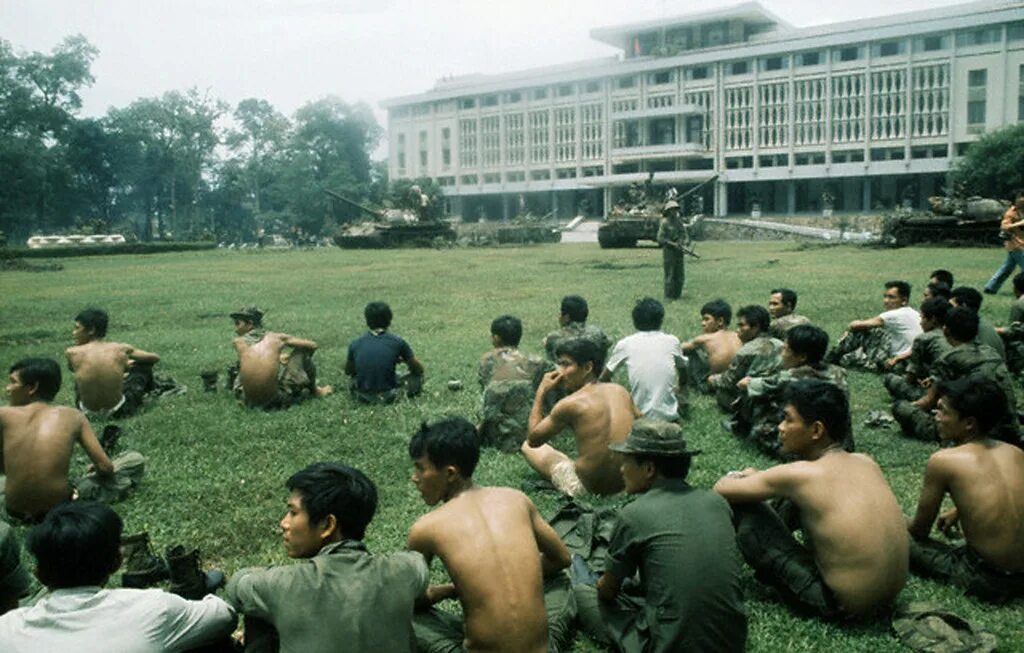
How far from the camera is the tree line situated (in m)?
62.4

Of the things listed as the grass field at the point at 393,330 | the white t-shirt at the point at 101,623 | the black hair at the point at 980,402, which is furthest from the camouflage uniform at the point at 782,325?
the white t-shirt at the point at 101,623

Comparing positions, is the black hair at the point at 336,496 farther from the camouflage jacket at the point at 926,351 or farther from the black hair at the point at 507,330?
the camouflage jacket at the point at 926,351

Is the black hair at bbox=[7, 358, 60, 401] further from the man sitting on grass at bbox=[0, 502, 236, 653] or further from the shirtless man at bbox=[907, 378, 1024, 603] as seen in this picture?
the shirtless man at bbox=[907, 378, 1024, 603]

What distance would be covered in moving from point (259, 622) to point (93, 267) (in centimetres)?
3457

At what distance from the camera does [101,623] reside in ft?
10.5

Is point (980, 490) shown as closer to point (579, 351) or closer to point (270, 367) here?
point (579, 351)

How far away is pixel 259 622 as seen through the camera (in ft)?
11.6

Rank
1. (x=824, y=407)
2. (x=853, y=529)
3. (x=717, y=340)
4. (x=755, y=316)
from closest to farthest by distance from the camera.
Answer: (x=853, y=529) < (x=824, y=407) < (x=755, y=316) < (x=717, y=340)

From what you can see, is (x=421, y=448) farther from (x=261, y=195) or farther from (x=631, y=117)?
(x=261, y=195)

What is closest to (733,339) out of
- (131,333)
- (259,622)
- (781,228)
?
(259,622)

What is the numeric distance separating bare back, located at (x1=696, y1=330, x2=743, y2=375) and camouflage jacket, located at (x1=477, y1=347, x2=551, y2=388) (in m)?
1.87

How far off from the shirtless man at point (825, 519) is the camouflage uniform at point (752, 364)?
3.26m

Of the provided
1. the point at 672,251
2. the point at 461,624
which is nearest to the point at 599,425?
the point at 461,624

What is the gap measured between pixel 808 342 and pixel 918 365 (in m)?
2.01
